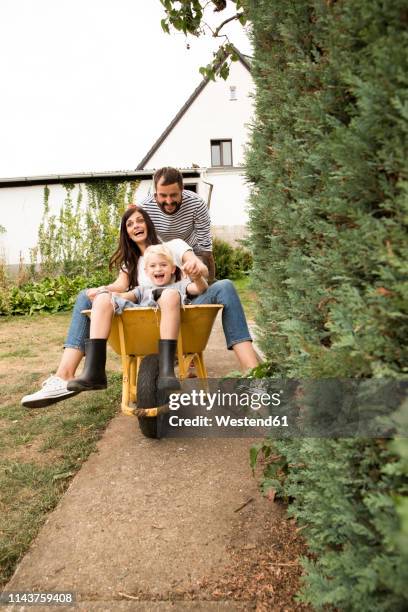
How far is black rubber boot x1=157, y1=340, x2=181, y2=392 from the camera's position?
2778 millimetres

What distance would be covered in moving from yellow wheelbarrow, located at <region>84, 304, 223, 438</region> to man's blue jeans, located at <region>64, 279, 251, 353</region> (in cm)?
14

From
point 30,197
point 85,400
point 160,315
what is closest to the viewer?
point 160,315

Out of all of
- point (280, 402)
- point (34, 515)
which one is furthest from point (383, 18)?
point (34, 515)

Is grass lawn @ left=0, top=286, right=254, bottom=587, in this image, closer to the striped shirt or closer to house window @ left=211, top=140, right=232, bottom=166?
the striped shirt

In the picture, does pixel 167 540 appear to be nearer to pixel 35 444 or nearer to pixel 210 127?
pixel 35 444

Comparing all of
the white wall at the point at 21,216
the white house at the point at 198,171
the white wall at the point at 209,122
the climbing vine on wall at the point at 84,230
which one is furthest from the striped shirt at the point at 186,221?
the white wall at the point at 209,122

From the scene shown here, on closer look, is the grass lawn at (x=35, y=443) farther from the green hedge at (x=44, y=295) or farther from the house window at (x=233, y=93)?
the house window at (x=233, y=93)

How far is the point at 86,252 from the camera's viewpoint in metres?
14.7

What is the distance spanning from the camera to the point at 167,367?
9.39ft

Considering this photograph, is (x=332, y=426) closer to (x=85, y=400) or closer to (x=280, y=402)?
(x=280, y=402)

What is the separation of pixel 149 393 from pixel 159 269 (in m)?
0.83

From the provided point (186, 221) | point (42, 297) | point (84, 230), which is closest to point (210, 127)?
point (84, 230)

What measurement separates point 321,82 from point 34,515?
2.06 m

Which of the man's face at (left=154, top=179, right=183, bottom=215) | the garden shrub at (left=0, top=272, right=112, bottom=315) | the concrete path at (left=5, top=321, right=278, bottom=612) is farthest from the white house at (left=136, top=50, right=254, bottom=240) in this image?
the concrete path at (left=5, top=321, right=278, bottom=612)
